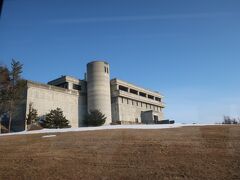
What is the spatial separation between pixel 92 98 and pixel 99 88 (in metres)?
3.68

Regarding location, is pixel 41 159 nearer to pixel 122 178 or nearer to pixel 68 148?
pixel 68 148

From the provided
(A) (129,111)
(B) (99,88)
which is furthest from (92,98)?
(A) (129,111)

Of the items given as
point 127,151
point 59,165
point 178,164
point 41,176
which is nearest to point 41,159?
point 59,165

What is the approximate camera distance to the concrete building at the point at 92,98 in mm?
74375

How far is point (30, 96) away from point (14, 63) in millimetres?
13282

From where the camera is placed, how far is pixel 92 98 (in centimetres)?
8831

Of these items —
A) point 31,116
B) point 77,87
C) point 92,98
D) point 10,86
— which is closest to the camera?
point 10,86

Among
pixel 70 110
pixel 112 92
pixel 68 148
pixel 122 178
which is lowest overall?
pixel 122 178

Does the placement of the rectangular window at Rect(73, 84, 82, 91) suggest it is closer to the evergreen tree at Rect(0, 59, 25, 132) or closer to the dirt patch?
the evergreen tree at Rect(0, 59, 25, 132)

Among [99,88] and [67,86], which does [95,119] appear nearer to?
[99,88]

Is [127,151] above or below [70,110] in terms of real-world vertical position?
below

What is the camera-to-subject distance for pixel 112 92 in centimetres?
9556

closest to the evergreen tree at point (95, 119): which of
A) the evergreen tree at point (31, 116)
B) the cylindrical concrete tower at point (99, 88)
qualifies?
the cylindrical concrete tower at point (99, 88)

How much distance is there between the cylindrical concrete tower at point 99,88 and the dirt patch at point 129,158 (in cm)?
6349
